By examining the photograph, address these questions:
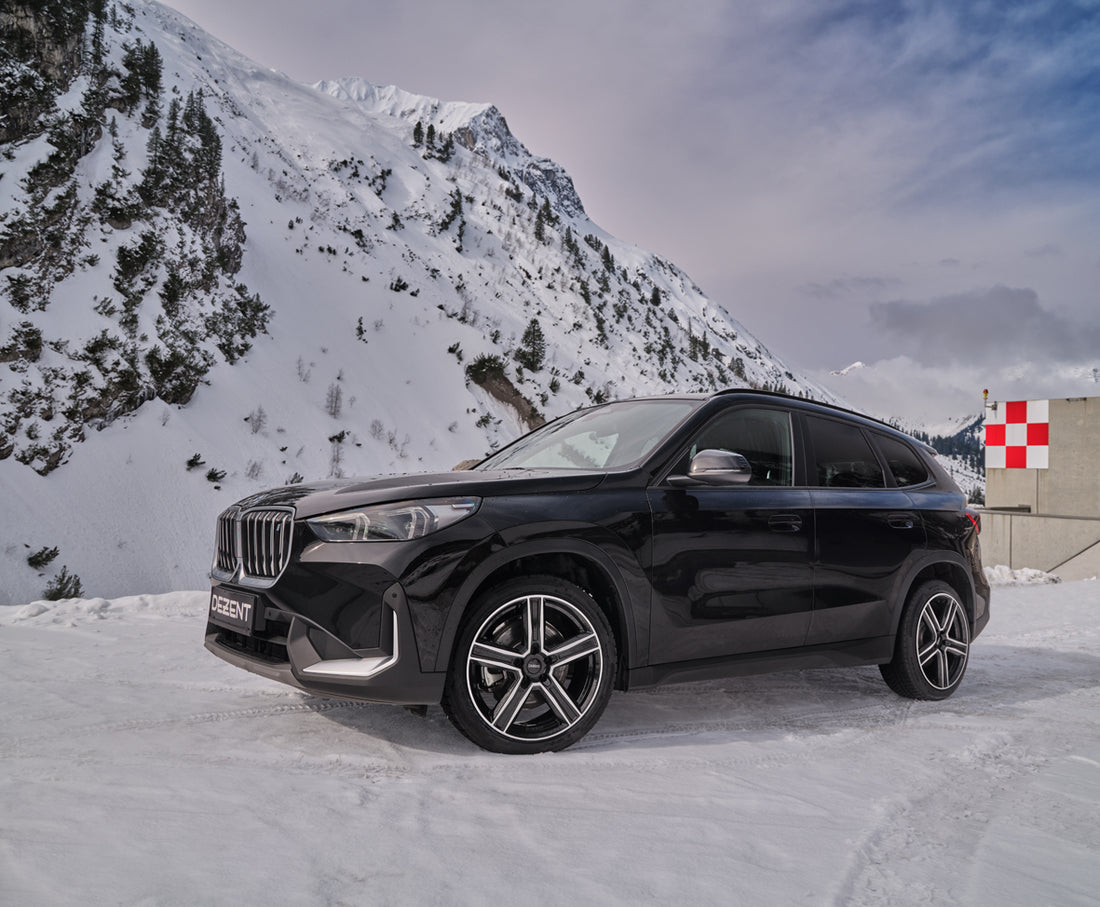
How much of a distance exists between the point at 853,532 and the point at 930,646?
97 cm

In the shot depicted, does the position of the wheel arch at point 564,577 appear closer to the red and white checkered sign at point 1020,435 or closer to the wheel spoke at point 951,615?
the wheel spoke at point 951,615

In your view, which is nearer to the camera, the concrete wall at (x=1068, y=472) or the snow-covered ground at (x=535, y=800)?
the snow-covered ground at (x=535, y=800)

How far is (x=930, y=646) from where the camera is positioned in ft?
14.8

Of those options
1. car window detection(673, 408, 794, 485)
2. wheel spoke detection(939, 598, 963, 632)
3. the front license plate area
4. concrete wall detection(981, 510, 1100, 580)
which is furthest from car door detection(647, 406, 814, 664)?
concrete wall detection(981, 510, 1100, 580)

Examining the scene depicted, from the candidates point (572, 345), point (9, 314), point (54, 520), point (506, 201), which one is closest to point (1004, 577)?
point (54, 520)

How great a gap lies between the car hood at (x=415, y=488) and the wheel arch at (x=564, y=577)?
257 mm

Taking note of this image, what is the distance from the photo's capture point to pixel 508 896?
1977mm

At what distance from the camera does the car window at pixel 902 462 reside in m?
4.68

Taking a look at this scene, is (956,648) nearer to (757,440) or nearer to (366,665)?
(757,440)

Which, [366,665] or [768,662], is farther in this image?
[768,662]

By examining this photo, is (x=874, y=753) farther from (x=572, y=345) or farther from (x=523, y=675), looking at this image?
(x=572, y=345)

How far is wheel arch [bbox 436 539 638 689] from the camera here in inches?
Result: 118

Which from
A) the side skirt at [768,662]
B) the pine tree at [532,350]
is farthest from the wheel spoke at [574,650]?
the pine tree at [532,350]

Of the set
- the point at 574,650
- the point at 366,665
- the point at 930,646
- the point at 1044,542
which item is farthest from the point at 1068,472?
the point at 366,665
